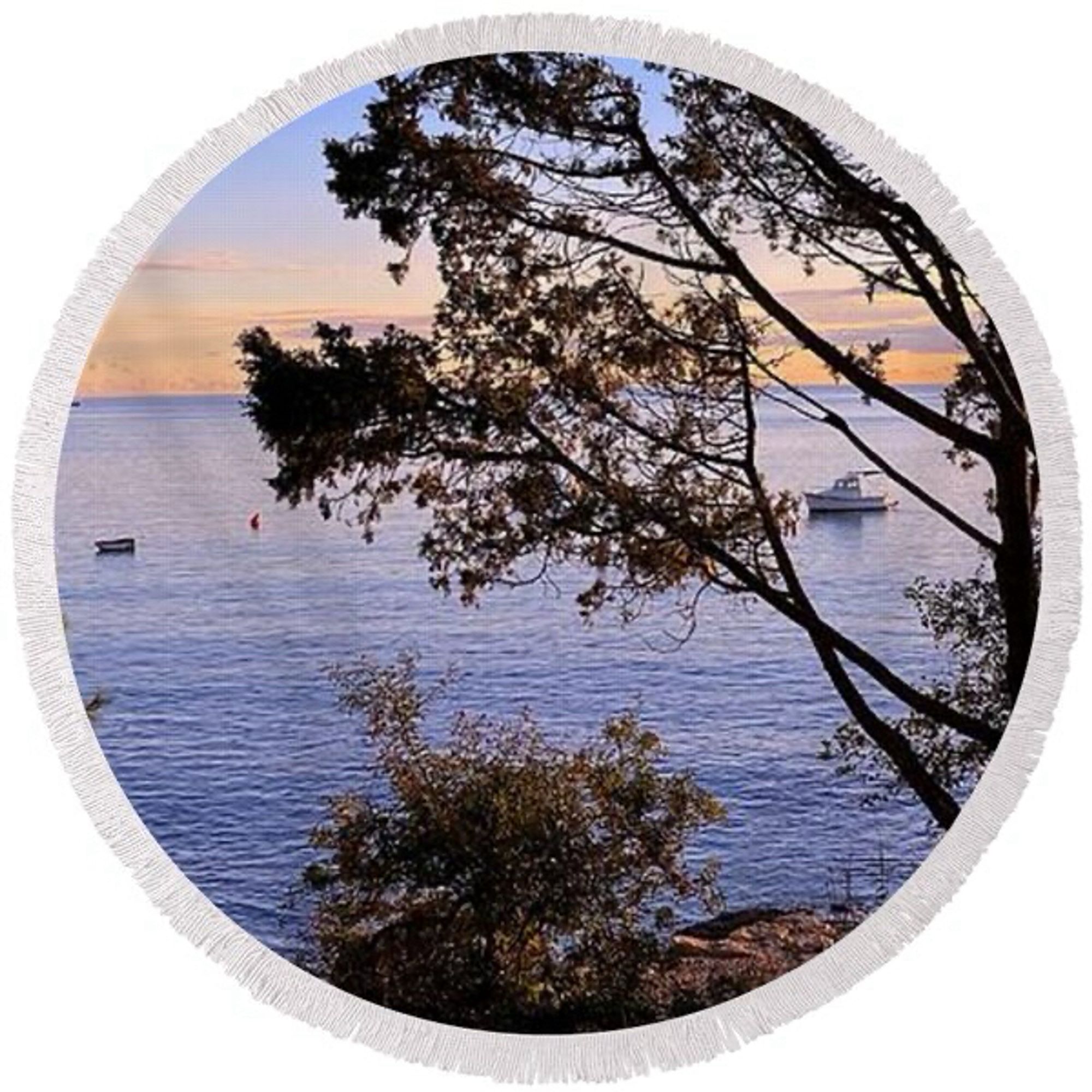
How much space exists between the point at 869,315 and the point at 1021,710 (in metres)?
0.45

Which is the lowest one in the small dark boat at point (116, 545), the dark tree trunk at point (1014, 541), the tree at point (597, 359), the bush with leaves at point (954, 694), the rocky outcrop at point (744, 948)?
the rocky outcrop at point (744, 948)

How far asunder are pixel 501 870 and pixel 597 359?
551 mm

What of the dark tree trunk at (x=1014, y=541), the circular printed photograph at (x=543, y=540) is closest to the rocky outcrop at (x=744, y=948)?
the circular printed photograph at (x=543, y=540)

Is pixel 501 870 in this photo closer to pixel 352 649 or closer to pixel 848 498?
pixel 352 649

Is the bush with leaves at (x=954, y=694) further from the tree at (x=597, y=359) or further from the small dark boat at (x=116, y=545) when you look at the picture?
the small dark boat at (x=116, y=545)

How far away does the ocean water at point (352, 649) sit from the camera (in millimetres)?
2541

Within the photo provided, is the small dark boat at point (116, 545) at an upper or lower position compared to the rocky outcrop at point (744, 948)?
upper

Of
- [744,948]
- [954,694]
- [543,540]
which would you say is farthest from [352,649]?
[954,694]

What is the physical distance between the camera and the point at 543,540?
2559 millimetres

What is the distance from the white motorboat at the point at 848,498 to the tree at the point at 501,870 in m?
0.30

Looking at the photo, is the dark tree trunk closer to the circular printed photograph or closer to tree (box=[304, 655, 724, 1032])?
the circular printed photograph

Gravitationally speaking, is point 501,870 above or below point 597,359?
below

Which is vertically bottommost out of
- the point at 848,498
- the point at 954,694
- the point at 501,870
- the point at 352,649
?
the point at 501,870

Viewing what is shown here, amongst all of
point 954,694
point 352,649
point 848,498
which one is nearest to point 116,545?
point 352,649
